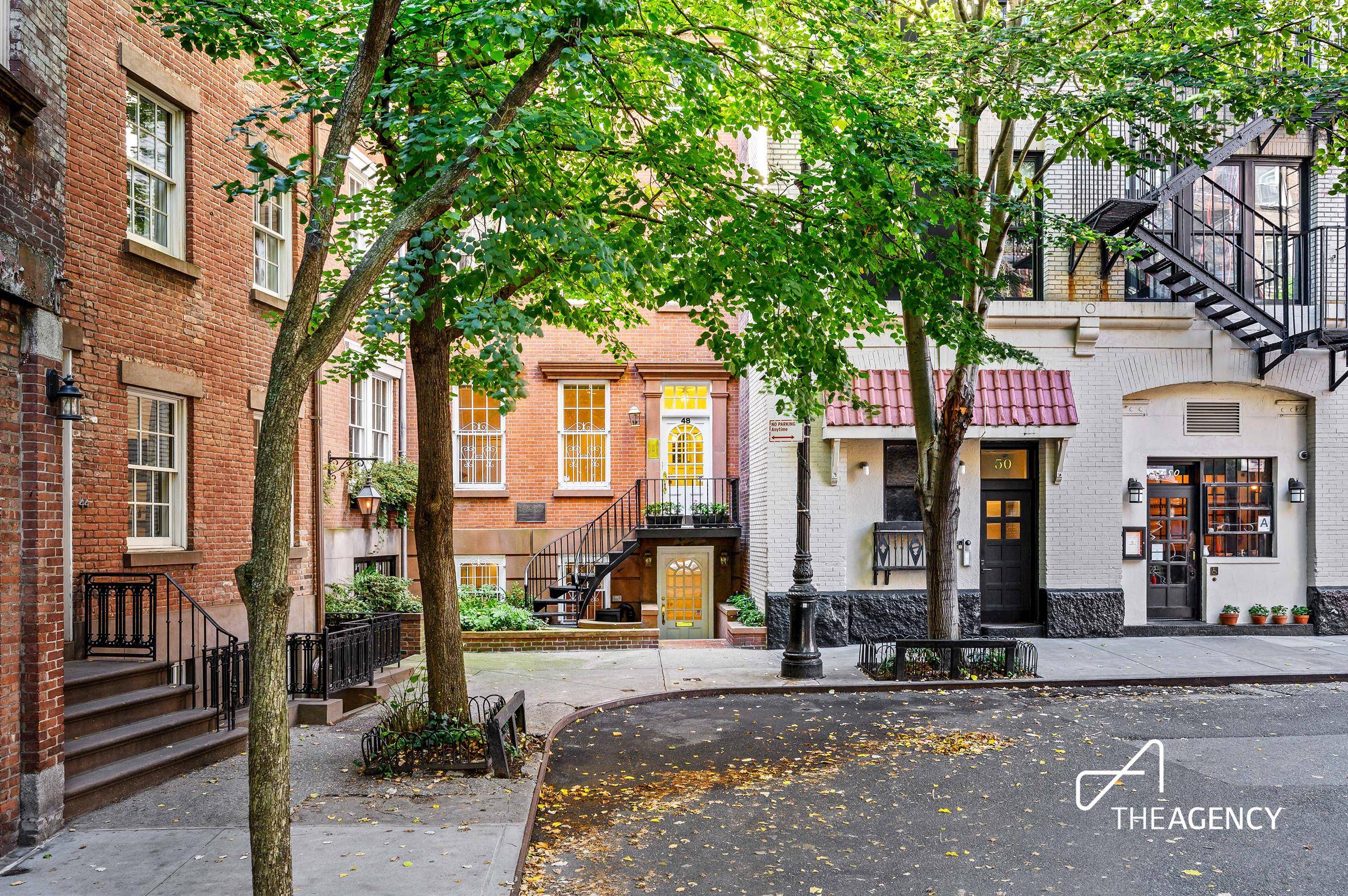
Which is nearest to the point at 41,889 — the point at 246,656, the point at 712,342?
the point at 246,656

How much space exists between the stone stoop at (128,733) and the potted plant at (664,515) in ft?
33.0

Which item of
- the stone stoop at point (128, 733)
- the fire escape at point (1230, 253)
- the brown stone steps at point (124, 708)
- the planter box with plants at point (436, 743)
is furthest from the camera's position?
the fire escape at point (1230, 253)

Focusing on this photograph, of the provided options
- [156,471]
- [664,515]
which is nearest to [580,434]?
[664,515]

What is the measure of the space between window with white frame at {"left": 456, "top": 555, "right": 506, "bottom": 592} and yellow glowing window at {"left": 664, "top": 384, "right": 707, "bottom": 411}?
4.80m

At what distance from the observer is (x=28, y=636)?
6.66 m

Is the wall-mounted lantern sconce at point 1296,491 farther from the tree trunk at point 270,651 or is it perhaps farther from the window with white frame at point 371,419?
the tree trunk at point 270,651

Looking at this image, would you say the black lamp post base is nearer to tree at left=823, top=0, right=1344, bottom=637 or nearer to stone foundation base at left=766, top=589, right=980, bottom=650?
tree at left=823, top=0, right=1344, bottom=637

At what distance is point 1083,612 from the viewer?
1669cm

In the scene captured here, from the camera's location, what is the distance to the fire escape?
1616 cm

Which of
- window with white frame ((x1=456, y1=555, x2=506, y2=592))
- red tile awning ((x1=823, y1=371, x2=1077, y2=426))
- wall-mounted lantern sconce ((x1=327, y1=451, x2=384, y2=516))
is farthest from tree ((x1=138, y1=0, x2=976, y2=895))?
window with white frame ((x1=456, y1=555, x2=506, y2=592))

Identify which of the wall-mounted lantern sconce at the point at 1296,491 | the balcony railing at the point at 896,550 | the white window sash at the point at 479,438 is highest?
the white window sash at the point at 479,438

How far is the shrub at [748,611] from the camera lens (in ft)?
54.6

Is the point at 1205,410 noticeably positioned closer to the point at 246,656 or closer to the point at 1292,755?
the point at 1292,755

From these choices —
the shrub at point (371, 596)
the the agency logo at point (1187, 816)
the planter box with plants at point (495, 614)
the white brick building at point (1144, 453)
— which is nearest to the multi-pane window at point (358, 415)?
the shrub at point (371, 596)
